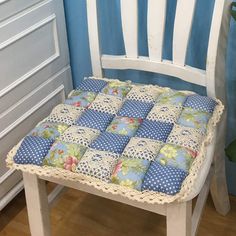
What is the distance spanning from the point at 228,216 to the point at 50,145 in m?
0.71

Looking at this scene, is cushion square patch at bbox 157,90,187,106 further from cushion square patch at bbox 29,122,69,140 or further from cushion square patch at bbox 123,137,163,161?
cushion square patch at bbox 29,122,69,140

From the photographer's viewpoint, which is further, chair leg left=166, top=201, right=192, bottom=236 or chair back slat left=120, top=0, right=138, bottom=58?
chair back slat left=120, top=0, right=138, bottom=58

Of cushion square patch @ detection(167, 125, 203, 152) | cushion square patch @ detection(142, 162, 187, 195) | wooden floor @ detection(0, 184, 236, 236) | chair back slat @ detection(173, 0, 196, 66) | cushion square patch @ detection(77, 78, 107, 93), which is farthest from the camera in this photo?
wooden floor @ detection(0, 184, 236, 236)

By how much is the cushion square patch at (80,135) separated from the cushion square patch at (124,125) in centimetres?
4

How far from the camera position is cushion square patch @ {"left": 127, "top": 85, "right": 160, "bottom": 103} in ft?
4.25

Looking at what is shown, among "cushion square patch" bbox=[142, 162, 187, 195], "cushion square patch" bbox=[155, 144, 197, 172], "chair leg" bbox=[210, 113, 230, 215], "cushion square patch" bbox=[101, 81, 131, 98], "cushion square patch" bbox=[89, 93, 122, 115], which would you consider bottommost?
"chair leg" bbox=[210, 113, 230, 215]

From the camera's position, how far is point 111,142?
3.79 feet

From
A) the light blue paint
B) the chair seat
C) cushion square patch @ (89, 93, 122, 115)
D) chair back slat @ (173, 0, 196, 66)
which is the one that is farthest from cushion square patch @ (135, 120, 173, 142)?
the light blue paint

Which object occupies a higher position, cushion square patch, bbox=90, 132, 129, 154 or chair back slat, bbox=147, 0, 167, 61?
chair back slat, bbox=147, 0, 167, 61

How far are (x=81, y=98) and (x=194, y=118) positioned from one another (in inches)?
12.0

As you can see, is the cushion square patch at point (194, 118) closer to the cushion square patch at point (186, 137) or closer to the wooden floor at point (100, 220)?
the cushion square patch at point (186, 137)

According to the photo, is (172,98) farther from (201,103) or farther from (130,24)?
(130,24)

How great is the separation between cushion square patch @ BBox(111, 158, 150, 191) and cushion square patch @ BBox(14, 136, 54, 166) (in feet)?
0.60

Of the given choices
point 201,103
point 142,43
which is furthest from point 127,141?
point 142,43
